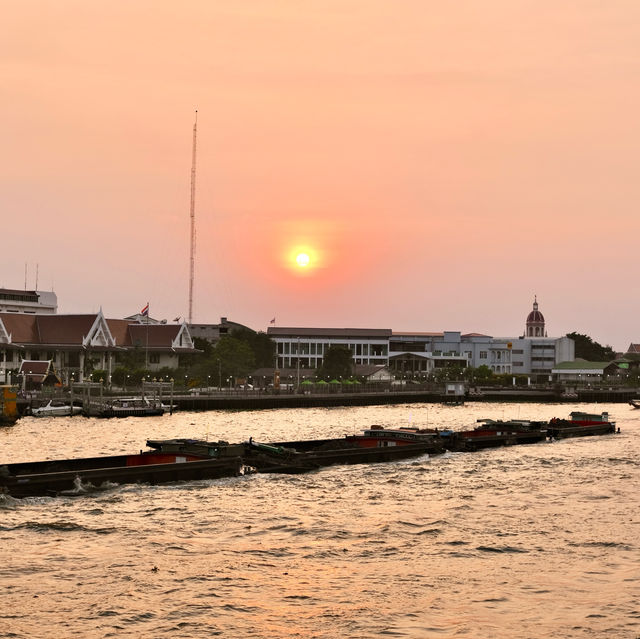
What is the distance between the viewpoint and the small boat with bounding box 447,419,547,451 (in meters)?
68.0

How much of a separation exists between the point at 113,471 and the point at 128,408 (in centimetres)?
6389

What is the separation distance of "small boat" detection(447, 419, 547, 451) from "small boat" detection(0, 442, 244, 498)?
75.2 feet

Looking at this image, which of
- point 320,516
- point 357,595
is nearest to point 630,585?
point 357,595

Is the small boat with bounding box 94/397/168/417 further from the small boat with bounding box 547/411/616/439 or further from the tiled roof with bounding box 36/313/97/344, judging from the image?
the tiled roof with bounding box 36/313/97/344

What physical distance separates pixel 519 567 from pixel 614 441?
53492mm

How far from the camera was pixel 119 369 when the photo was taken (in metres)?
151

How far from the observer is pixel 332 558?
30.3m

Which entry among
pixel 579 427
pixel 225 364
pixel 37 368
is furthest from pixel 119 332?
pixel 579 427

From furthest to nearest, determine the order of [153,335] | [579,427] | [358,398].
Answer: [153,335], [358,398], [579,427]

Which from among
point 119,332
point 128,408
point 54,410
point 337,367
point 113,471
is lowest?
point 113,471

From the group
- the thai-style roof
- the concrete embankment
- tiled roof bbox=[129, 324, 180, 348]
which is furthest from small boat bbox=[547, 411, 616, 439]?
tiled roof bbox=[129, 324, 180, 348]

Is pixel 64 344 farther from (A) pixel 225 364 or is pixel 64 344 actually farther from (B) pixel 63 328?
(A) pixel 225 364

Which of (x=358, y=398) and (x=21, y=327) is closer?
(x=358, y=398)

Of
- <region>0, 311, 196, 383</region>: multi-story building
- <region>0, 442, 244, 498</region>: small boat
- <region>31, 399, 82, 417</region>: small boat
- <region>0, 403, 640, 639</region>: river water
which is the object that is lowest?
<region>0, 403, 640, 639</region>: river water
